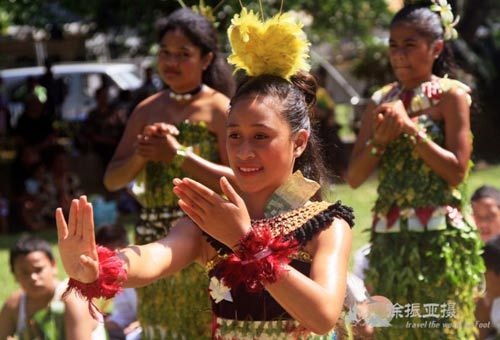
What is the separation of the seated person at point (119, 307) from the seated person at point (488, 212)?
205cm

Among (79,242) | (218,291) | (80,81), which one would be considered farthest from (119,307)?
(80,81)

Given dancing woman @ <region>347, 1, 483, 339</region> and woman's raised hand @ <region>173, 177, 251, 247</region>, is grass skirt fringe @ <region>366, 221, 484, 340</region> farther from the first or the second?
woman's raised hand @ <region>173, 177, 251, 247</region>

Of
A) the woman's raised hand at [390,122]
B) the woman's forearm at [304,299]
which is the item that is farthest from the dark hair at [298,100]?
the woman's raised hand at [390,122]

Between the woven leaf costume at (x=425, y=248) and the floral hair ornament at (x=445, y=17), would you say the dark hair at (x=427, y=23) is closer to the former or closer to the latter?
the floral hair ornament at (x=445, y=17)

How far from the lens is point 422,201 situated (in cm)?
427

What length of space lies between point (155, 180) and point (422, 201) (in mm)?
1214

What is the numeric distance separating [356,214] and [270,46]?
23.9 feet

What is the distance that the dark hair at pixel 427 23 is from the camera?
428 cm

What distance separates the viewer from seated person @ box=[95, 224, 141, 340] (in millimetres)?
5430

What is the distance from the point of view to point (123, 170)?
4.43 metres

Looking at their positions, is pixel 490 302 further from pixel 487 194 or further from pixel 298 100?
pixel 298 100

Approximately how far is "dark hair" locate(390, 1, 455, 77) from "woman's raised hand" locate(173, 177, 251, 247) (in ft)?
7.05

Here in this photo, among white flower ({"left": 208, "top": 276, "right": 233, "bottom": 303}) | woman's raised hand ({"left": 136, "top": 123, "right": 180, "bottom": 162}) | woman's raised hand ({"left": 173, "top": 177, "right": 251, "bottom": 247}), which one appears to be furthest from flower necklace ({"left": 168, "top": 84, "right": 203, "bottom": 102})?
woman's raised hand ({"left": 173, "top": 177, "right": 251, "bottom": 247})

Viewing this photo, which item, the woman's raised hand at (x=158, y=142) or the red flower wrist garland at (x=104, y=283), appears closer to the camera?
the red flower wrist garland at (x=104, y=283)
